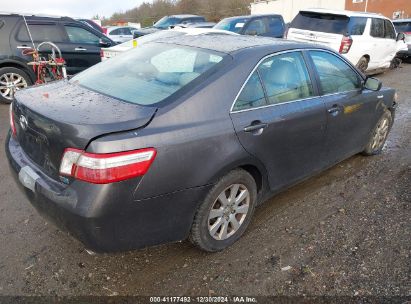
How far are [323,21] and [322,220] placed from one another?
7680mm

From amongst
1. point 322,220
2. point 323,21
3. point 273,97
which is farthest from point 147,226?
point 323,21

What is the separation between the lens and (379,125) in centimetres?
468

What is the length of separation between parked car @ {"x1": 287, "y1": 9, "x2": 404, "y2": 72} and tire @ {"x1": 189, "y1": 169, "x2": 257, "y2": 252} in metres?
7.48

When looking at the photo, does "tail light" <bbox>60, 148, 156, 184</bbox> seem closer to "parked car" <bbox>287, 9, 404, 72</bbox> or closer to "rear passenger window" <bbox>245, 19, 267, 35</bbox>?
"parked car" <bbox>287, 9, 404, 72</bbox>

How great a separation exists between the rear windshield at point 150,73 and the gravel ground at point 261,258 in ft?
4.04

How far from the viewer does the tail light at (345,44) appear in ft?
30.1

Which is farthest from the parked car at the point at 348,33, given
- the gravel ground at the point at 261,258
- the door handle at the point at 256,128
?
the door handle at the point at 256,128

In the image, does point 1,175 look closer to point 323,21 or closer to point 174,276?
point 174,276

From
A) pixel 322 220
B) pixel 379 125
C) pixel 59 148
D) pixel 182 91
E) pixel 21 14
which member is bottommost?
pixel 322 220

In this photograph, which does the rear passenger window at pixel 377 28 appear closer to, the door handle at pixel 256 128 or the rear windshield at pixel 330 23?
the rear windshield at pixel 330 23

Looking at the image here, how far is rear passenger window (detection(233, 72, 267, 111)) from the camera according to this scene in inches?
107

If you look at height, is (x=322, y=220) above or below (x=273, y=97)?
below

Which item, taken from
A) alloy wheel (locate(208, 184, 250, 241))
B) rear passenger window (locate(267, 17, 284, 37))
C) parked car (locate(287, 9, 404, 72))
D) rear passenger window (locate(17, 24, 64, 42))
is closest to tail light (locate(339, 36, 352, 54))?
parked car (locate(287, 9, 404, 72))

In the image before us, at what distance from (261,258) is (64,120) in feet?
5.84
